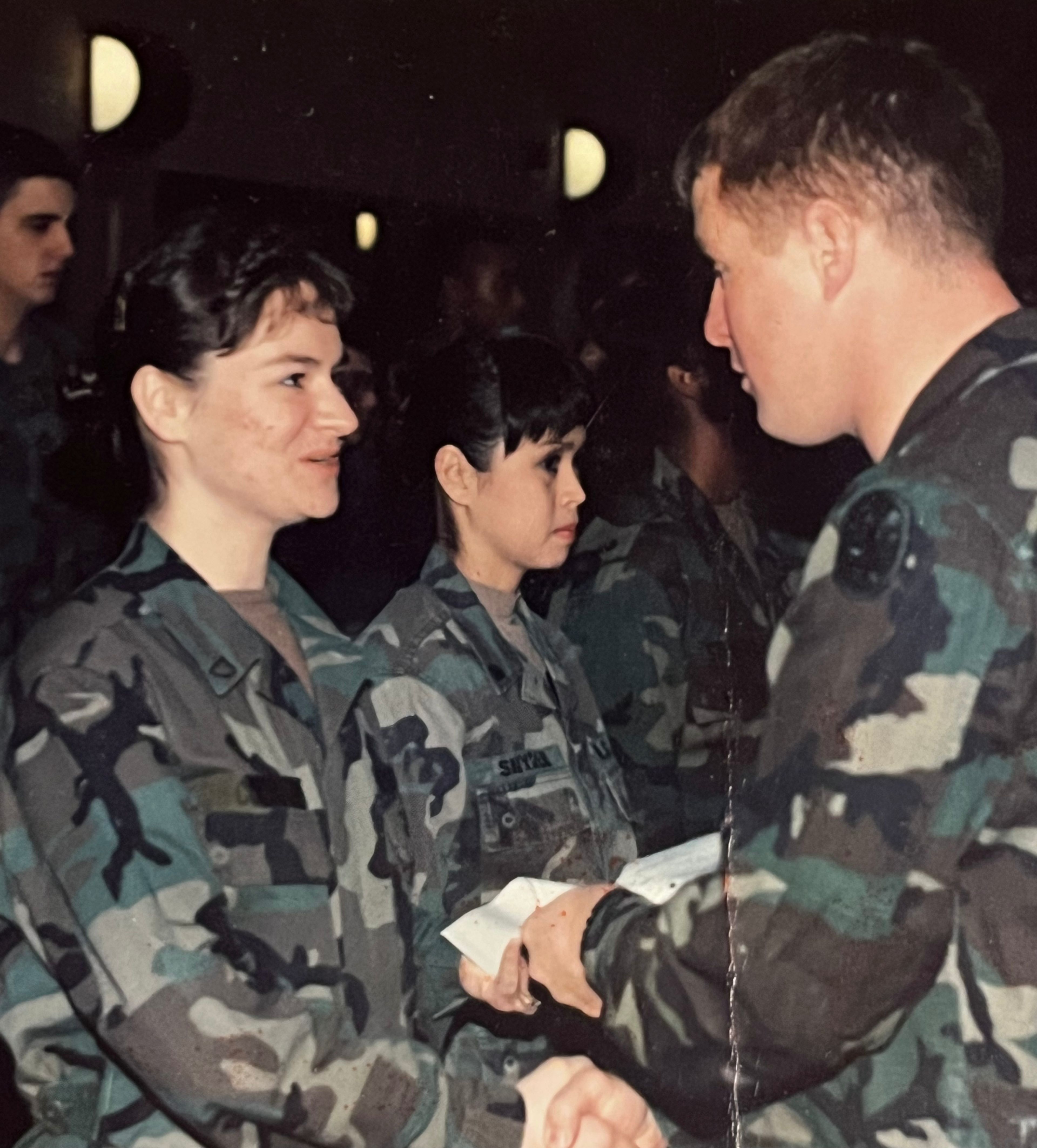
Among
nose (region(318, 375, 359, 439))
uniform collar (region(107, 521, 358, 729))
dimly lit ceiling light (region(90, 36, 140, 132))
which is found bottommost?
uniform collar (region(107, 521, 358, 729))

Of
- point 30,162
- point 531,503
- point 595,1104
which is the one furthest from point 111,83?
point 595,1104

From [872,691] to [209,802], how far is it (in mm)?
810

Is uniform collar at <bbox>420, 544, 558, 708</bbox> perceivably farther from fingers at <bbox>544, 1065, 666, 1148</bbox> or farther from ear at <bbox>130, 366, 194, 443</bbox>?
fingers at <bbox>544, 1065, 666, 1148</bbox>

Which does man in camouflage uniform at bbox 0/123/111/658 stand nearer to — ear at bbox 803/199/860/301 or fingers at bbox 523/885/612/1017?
fingers at bbox 523/885/612/1017

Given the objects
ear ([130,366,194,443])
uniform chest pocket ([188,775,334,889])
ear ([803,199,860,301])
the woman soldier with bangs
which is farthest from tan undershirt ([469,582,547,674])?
ear ([803,199,860,301])

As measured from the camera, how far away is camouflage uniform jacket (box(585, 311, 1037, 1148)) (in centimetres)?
185

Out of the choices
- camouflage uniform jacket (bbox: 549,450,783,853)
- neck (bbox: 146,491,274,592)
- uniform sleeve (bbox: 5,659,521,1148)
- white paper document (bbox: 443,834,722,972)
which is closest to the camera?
uniform sleeve (bbox: 5,659,521,1148)

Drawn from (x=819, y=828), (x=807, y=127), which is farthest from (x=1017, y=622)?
(x=807, y=127)

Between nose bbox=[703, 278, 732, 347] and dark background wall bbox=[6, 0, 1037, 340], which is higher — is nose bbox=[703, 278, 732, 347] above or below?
below

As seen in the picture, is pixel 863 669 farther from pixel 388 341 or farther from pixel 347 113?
pixel 347 113

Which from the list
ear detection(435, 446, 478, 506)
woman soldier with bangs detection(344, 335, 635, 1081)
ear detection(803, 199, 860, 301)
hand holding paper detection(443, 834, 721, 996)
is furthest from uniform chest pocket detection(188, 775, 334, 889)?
ear detection(803, 199, 860, 301)

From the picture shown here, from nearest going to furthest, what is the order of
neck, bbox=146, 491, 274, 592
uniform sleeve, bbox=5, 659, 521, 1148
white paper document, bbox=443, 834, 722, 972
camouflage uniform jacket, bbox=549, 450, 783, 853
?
uniform sleeve, bbox=5, 659, 521, 1148 → neck, bbox=146, 491, 274, 592 → white paper document, bbox=443, 834, 722, 972 → camouflage uniform jacket, bbox=549, 450, 783, 853

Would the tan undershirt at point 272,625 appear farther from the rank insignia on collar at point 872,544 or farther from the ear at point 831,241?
the ear at point 831,241

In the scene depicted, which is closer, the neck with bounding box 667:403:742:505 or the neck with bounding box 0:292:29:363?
the neck with bounding box 0:292:29:363
